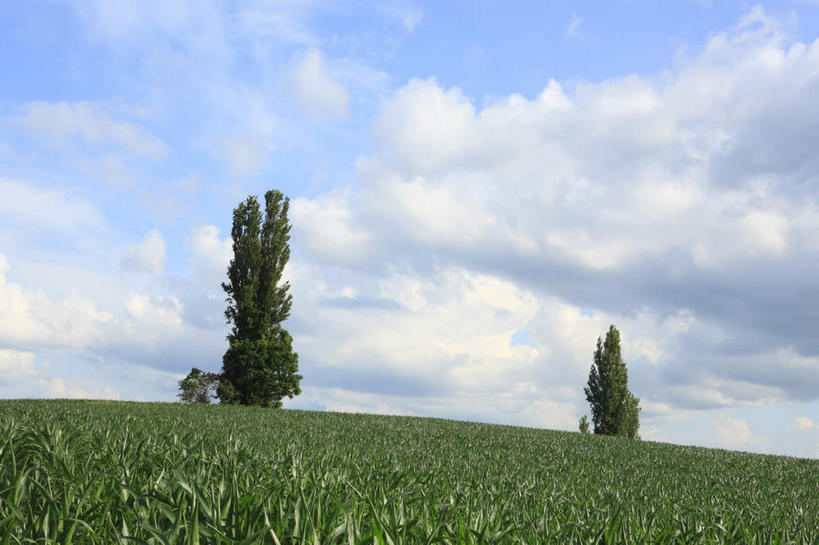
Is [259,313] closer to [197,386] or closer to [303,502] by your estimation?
[197,386]

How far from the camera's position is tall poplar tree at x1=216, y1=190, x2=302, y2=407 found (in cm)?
3597

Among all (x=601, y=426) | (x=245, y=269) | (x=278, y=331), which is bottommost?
(x=601, y=426)

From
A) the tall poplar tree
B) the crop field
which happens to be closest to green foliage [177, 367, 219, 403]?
the tall poplar tree

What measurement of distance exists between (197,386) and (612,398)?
29274 mm

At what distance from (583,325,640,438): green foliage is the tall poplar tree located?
74.5 feet

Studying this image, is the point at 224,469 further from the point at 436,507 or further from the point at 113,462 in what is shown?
the point at 436,507

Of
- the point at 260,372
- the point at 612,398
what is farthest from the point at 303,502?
the point at 612,398

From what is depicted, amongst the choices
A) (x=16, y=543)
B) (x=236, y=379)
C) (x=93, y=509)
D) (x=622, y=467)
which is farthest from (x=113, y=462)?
(x=236, y=379)

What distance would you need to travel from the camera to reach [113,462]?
5.81m

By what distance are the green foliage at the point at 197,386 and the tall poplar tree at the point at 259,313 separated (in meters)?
0.68

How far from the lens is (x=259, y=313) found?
37.2 meters

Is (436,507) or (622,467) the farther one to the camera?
(622,467)

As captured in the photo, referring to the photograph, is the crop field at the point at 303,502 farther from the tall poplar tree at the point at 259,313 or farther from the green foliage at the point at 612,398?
the green foliage at the point at 612,398

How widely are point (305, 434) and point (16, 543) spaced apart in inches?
448
